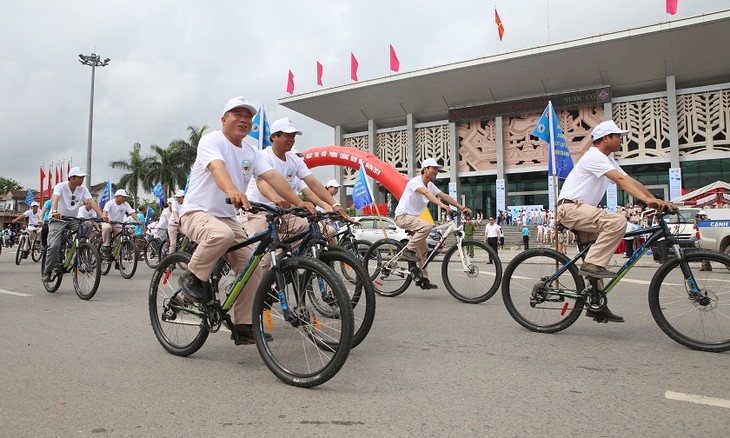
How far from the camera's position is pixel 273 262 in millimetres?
3299

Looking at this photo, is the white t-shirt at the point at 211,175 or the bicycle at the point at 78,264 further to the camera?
the bicycle at the point at 78,264

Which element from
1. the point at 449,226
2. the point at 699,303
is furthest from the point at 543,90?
the point at 699,303

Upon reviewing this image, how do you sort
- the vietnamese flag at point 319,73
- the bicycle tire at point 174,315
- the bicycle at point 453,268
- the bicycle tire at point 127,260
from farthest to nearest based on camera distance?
the vietnamese flag at point 319,73 < the bicycle tire at point 127,260 < the bicycle at point 453,268 < the bicycle tire at point 174,315

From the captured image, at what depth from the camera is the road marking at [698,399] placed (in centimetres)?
272

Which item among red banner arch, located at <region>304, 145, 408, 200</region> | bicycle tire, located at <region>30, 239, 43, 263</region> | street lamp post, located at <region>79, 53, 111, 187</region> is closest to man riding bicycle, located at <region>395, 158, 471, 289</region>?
bicycle tire, located at <region>30, 239, 43, 263</region>

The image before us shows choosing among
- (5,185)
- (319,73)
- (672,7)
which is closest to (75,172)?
(672,7)

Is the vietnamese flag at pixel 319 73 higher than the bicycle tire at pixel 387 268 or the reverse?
higher

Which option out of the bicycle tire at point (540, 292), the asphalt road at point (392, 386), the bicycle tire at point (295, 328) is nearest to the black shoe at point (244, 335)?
the asphalt road at point (392, 386)

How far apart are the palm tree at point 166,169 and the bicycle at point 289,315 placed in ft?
159

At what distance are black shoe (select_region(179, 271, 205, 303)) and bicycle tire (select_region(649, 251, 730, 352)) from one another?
142 inches

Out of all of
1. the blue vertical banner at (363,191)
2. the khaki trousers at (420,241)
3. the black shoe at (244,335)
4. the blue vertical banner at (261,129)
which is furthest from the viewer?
the blue vertical banner at (363,191)

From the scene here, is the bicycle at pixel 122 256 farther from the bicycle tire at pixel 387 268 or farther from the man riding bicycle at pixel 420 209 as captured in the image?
the man riding bicycle at pixel 420 209

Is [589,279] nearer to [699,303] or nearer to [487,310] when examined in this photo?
[699,303]

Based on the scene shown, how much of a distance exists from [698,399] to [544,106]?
36.6m
